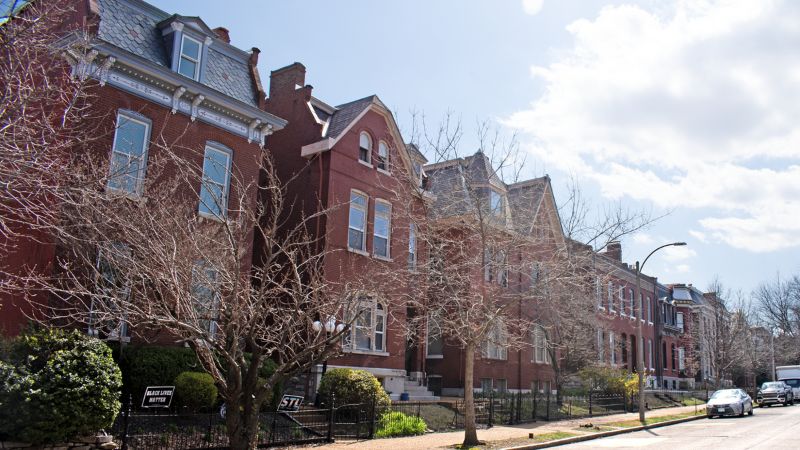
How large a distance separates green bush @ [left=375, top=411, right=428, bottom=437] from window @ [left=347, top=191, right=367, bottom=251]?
721cm

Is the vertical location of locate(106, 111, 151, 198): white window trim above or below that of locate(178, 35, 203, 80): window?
below

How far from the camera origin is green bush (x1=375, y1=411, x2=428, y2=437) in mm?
19750

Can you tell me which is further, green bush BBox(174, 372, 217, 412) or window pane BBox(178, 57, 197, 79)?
window pane BBox(178, 57, 197, 79)

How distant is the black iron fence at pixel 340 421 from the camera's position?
14806mm

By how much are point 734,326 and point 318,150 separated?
134 feet

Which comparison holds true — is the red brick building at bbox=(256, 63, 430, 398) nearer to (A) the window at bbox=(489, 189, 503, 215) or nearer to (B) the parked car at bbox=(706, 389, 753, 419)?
(A) the window at bbox=(489, 189, 503, 215)

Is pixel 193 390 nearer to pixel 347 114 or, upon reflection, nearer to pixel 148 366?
pixel 148 366

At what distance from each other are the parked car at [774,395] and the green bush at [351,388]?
33.7 m

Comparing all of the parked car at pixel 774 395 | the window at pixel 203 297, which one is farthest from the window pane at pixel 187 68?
the parked car at pixel 774 395

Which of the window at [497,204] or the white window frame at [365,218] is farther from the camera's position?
the white window frame at [365,218]

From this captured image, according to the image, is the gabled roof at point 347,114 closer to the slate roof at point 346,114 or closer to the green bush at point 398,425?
the slate roof at point 346,114

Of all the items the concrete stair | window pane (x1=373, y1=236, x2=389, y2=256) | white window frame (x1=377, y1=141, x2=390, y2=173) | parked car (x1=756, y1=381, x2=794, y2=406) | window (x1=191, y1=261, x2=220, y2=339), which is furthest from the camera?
parked car (x1=756, y1=381, x2=794, y2=406)

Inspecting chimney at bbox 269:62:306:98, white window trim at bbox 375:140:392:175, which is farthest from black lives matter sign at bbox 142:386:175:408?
chimney at bbox 269:62:306:98

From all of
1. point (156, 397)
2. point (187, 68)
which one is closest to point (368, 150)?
point (187, 68)
